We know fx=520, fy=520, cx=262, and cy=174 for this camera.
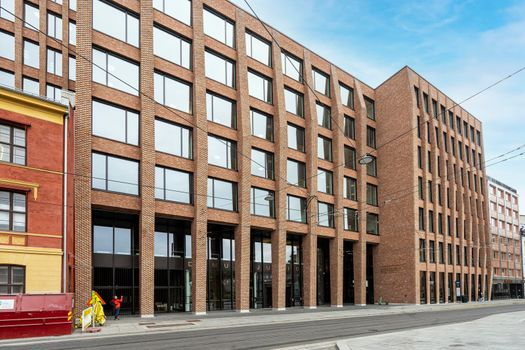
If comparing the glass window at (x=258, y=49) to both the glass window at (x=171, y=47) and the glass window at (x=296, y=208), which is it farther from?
the glass window at (x=296, y=208)

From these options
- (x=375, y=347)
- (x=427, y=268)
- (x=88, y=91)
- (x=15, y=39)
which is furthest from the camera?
(x=427, y=268)

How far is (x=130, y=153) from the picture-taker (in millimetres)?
32406

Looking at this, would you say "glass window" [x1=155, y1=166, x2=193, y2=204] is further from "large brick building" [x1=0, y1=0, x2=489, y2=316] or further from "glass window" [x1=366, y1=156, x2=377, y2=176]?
"glass window" [x1=366, y1=156, x2=377, y2=176]

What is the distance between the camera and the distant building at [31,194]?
22.9 metres

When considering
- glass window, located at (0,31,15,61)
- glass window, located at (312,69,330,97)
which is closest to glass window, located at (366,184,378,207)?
glass window, located at (312,69,330,97)

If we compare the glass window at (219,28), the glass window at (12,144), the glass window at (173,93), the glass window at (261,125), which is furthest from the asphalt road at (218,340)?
the glass window at (219,28)

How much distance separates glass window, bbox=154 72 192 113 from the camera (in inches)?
1372

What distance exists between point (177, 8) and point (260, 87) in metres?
9.40

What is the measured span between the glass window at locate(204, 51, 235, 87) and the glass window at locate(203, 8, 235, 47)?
145 cm

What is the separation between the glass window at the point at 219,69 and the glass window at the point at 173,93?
253cm

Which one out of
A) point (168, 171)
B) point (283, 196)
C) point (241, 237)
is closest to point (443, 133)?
point (283, 196)

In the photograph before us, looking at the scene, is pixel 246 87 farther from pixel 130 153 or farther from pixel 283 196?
pixel 130 153

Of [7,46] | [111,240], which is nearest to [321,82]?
[111,240]

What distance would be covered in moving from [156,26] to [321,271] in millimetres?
27498
